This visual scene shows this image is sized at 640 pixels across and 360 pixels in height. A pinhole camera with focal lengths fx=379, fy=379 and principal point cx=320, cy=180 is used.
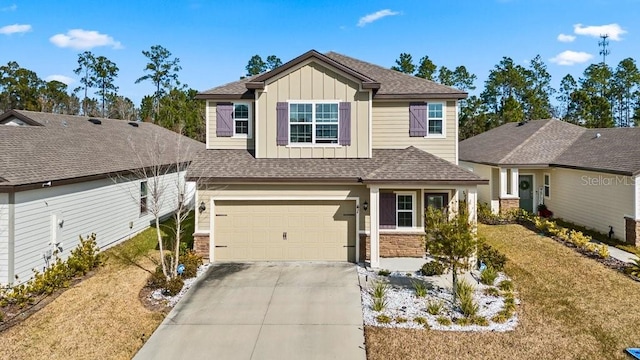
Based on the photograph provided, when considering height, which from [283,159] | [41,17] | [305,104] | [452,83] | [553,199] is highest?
[452,83]

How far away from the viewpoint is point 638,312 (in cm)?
851

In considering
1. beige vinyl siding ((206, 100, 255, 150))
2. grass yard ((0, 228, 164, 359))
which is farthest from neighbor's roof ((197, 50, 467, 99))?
grass yard ((0, 228, 164, 359))

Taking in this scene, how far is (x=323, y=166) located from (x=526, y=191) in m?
12.9

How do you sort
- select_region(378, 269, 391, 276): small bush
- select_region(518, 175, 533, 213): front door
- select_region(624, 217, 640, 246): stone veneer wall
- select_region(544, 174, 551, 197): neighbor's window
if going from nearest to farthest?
1. select_region(378, 269, 391, 276): small bush
2. select_region(624, 217, 640, 246): stone veneer wall
3. select_region(544, 174, 551, 197): neighbor's window
4. select_region(518, 175, 533, 213): front door

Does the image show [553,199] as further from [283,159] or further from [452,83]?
[452,83]

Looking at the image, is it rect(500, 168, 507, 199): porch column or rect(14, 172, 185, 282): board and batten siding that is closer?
rect(14, 172, 185, 282): board and batten siding

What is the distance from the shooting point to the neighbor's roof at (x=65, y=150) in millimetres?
10727

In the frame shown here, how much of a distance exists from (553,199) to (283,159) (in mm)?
14287

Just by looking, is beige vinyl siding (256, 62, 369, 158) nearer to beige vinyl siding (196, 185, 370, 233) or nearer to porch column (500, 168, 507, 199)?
beige vinyl siding (196, 185, 370, 233)

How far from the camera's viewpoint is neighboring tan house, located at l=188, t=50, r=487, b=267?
485 inches

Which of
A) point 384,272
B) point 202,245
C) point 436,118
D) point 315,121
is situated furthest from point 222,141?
point 436,118

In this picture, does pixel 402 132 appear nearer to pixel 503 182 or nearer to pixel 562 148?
pixel 503 182

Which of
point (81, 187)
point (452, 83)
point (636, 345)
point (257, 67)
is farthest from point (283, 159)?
point (257, 67)

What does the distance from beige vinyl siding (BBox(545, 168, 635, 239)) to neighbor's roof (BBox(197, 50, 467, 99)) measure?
281 inches
